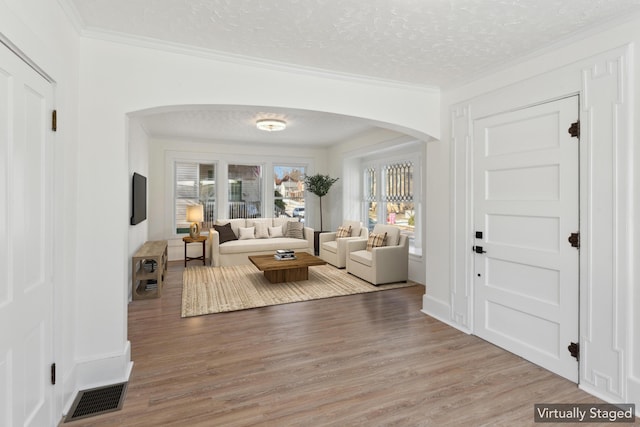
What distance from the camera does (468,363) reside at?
2.70 m

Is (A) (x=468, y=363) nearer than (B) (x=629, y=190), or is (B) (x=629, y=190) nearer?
(B) (x=629, y=190)

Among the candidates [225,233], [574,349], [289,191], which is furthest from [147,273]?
[574,349]

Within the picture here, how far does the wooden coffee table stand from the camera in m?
4.98

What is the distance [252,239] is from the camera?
22.8 ft

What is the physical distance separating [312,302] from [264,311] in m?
0.67

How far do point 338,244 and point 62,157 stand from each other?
4.81m

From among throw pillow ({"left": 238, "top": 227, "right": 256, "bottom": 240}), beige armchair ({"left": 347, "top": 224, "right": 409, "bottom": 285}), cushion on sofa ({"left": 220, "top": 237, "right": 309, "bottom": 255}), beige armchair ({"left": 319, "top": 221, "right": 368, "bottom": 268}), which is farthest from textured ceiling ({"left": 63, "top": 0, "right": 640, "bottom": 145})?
throw pillow ({"left": 238, "top": 227, "right": 256, "bottom": 240})

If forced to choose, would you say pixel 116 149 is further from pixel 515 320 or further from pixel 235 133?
pixel 235 133

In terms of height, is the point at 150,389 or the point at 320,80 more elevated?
the point at 320,80

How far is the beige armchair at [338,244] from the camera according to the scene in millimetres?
6266

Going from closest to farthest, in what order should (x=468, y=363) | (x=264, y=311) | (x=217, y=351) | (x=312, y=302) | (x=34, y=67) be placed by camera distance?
(x=34, y=67), (x=468, y=363), (x=217, y=351), (x=264, y=311), (x=312, y=302)

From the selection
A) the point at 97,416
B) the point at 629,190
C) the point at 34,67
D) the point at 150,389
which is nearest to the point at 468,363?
the point at 629,190

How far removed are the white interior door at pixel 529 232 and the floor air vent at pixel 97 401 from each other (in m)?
3.09

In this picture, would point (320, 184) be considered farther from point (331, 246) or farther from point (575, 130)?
point (575, 130)
